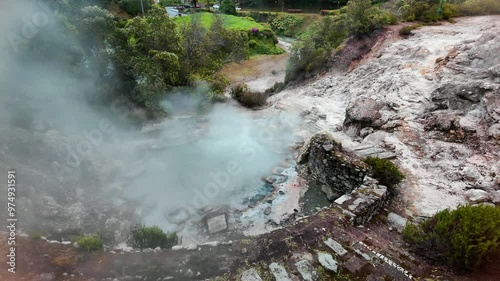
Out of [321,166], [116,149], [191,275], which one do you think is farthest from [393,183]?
[116,149]

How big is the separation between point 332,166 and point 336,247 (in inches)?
140

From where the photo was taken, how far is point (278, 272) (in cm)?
569

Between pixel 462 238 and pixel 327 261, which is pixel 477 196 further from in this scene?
pixel 327 261

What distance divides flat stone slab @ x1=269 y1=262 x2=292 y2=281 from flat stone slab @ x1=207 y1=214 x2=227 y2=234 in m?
2.73

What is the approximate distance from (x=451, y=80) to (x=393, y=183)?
6.28 meters

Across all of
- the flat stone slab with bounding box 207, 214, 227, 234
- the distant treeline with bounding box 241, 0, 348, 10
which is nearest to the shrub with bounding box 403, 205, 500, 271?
the flat stone slab with bounding box 207, 214, 227, 234

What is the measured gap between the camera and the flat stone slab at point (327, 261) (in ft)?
19.3

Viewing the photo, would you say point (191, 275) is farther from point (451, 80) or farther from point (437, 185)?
point (451, 80)

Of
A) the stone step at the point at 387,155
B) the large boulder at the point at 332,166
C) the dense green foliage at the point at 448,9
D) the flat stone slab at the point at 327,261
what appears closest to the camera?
the flat stone slab at the point at 327,261

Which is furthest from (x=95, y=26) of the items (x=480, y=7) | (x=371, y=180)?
(x=480, y=7)

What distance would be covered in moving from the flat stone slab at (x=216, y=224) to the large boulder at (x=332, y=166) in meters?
3.51

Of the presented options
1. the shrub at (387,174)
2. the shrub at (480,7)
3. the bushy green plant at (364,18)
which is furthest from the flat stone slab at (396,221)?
the shrub at (480,7)

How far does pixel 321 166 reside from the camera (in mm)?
9906

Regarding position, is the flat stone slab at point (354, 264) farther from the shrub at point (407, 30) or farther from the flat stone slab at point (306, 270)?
the shrub at point (407, 30)
